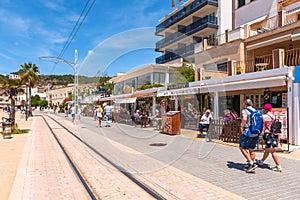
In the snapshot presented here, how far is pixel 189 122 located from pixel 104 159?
990cm

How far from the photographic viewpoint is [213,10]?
92.0 ft

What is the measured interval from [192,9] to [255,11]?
10280mm

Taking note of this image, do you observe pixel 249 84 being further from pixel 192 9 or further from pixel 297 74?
pixel 192 9

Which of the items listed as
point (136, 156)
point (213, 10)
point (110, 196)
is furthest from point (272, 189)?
point (213, 10)

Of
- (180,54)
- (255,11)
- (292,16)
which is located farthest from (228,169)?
(180,54)

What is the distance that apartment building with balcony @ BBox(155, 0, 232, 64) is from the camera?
87.5 ft

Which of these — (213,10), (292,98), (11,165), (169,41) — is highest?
(213,10)

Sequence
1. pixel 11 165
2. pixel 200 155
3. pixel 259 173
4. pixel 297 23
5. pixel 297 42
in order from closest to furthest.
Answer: pixel 259 173, pixel 11 165, pixel 200 155, pixel 297 23, pixel 297 42

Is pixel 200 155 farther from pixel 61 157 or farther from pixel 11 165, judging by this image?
pixel 11 165

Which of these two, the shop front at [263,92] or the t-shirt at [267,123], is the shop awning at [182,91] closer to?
the shop front at [263,92]

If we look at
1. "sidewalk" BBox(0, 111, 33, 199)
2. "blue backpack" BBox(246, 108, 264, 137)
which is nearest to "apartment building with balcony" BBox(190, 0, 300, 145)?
"blue backpack" BBox(246, 108, 264, 137)

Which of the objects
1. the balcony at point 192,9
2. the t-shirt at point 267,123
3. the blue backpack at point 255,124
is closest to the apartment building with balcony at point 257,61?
the t-shirt at point 267,123

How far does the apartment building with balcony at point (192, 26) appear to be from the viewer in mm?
26672

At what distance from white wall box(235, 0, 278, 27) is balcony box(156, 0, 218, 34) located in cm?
473
